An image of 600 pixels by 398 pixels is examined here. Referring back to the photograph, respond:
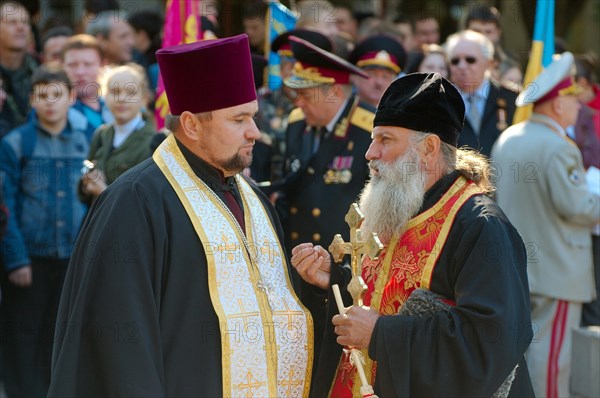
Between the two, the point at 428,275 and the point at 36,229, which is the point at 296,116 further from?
the point at 428,275

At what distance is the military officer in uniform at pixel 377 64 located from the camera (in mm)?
8242

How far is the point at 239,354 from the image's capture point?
167 inches

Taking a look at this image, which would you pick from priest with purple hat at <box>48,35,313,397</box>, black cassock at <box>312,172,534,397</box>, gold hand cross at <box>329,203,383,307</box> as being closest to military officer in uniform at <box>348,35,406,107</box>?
priest with purple hat at <box>48,35,313,397</box>

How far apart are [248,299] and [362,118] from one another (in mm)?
3012

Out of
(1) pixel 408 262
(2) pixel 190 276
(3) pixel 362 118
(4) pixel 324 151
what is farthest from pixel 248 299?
(3) pixel 362 118

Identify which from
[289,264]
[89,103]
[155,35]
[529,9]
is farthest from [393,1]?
[289,264]

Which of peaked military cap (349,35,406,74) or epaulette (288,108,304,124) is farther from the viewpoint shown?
peaked military cap (349,35,406,74)

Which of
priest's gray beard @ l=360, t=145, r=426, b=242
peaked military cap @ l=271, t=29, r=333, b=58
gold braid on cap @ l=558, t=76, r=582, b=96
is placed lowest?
priest's gray beard @ l=360, t=145, r=426, b=242

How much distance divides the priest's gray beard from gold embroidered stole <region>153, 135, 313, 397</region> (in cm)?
53

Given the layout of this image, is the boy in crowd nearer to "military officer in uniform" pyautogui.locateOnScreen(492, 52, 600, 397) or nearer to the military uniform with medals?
the military uniform with medals

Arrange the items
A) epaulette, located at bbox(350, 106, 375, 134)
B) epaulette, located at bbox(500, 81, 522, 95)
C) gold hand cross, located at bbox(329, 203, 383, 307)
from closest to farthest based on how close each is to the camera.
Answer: gold hand cross, located at bbox(329, 203, 383, 307) → epaulette, located at bbox(350, 106, 375, 134) → epaulette, located at bbox(500, 81, 522, 95)

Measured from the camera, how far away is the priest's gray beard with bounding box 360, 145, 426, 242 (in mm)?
4355

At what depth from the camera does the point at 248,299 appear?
14.3 ft

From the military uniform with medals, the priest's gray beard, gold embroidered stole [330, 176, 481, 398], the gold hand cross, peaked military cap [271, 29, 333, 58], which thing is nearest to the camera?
the gold hand cross
